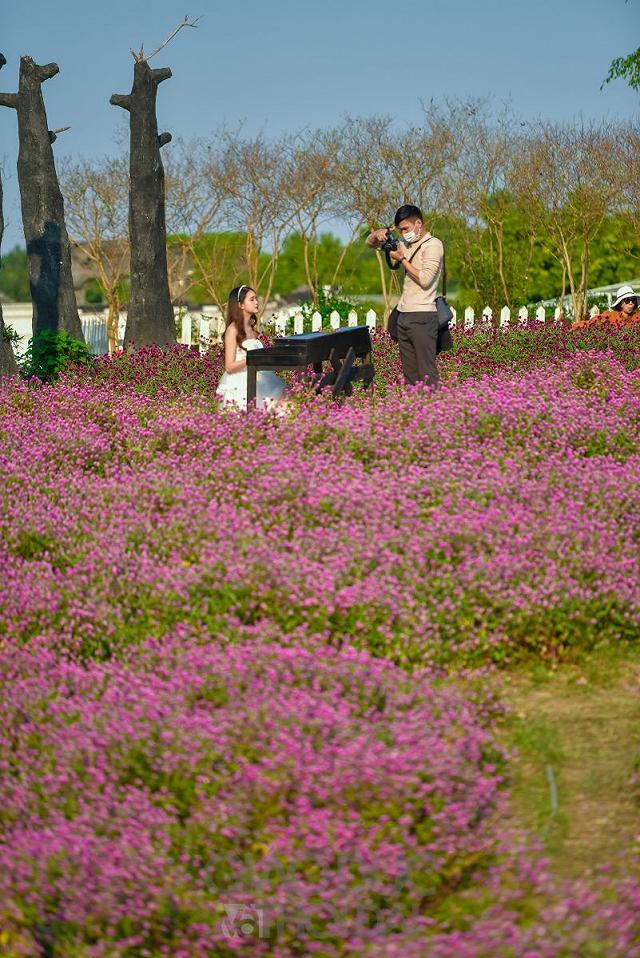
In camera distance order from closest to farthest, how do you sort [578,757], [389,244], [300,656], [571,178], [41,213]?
[300,656] → [578,757] → [389,244] → [41,213] → [571,178]

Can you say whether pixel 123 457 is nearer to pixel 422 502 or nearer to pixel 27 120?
pixel 422 502

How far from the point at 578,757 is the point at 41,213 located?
18197mm

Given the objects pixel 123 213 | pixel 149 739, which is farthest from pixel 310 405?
pixel 123 213

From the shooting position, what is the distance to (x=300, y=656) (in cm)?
396

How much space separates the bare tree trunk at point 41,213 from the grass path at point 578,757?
16.8 m

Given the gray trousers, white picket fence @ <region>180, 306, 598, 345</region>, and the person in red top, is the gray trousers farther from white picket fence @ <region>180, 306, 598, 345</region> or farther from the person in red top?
white picket fence @ <region>180, 306, 598, 345</region>

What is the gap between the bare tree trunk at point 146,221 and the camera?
20.1 m

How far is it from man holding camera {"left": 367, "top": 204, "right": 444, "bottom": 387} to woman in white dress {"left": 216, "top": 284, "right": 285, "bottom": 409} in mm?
1139

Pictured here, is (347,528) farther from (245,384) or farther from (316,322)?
(316,322)

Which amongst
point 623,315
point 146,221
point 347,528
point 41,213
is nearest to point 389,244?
point 347,528

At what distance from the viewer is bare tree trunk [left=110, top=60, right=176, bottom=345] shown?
792 inches

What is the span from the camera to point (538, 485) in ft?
20.0

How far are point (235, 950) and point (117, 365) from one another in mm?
12755

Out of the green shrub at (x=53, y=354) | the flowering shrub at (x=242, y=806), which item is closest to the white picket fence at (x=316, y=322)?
the green shrub at (x=53, y=354)
